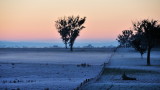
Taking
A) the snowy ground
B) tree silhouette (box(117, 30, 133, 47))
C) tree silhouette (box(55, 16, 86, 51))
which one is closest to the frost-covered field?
the snowy ground

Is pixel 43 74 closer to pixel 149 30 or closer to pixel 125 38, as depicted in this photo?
pixel 149 30

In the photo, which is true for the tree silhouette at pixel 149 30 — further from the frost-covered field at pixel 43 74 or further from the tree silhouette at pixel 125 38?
the tree silhouette at pixel 125 38

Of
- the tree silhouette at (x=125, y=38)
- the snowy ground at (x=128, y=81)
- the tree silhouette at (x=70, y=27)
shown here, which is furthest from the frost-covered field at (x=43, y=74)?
the tree silhouette at (x=125, y=38)

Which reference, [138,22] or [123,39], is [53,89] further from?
[123,39]

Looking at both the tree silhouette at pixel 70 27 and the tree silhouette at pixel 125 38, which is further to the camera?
the tree silhouette at pixel 125 38

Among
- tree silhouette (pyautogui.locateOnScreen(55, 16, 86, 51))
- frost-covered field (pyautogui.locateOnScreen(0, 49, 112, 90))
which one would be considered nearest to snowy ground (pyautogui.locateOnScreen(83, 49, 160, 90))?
frost-covered field (pyautogui.locateOnScreen(0, 49, 112, 90))

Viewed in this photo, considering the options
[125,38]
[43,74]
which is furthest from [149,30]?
[125,38]

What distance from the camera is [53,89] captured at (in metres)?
19.0

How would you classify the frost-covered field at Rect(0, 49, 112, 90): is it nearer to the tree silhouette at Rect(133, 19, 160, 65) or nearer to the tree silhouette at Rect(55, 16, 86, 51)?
the tree silhouette at Rect(133, 19, 160, 65)

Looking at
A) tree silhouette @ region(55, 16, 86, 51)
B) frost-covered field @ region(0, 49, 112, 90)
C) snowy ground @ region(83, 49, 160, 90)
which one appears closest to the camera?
snowy ground @ region(83, 49, 160, 90)

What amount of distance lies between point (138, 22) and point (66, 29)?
6651 cm

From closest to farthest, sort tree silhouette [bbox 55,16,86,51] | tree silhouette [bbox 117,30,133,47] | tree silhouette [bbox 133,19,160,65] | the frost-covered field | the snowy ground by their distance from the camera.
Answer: the snowy ground
the frost-covered field
tree silhouette [bbox 133,19,160,65]
tree silhouette [bbox 55,16,86,51]
tree silhouette [bbox 117,30,133,47]

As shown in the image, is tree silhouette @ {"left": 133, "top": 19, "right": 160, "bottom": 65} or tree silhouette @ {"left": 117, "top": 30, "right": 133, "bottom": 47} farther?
tree silhouette @ {"left": 117, "top": 30, "right": 133, "bottom": 47}

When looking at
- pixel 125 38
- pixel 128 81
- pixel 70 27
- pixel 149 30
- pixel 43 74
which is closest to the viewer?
pixel 128 81
